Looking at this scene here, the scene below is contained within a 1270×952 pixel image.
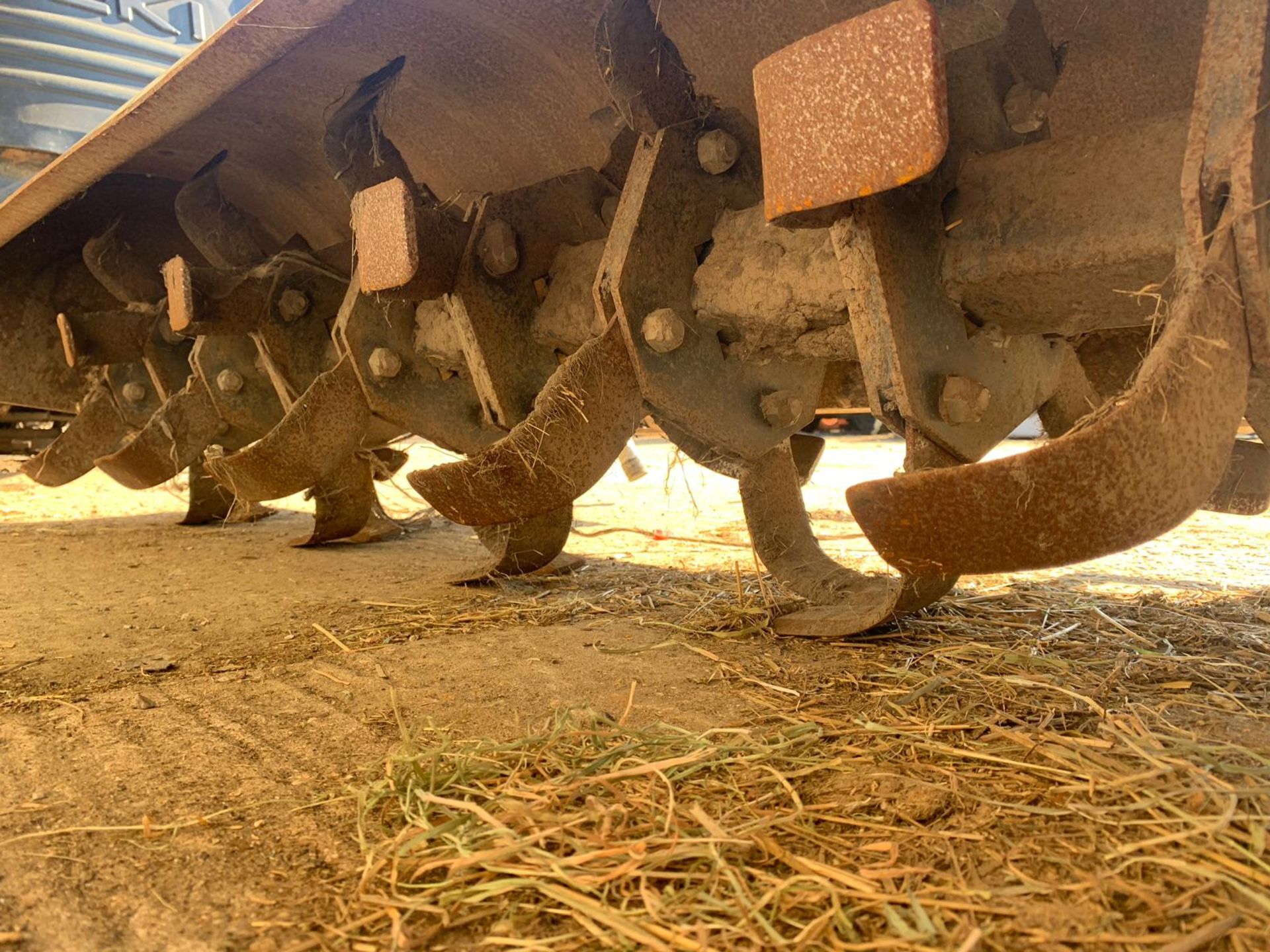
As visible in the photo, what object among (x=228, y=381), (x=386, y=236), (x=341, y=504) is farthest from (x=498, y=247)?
(x=341, y=504)

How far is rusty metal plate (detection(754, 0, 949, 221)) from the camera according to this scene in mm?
1127

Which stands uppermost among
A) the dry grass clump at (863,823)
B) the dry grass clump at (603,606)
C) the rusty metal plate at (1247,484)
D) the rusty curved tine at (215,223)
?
the rusty curved tine at (215,223)

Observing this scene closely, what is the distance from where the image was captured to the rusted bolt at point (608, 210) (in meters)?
2.31

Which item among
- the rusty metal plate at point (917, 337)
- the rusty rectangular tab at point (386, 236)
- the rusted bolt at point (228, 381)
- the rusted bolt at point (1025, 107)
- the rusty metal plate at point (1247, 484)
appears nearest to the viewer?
the rusty metal plate at point (917, 337)

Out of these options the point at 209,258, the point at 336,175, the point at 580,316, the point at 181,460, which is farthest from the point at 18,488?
A: the point at 580,316

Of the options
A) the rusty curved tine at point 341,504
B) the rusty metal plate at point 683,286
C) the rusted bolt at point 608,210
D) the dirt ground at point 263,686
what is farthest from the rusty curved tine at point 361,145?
the rusty curved tine at point 341,504

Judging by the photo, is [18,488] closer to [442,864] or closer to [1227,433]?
[442,864]

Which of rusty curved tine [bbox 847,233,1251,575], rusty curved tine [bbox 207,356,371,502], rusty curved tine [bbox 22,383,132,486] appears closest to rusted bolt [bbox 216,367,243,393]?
rusty curved tine [bbox 207,356,371,502]

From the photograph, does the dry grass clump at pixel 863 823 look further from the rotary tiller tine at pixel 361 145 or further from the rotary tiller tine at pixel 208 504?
the rotary tiller tine at pixel 208 504

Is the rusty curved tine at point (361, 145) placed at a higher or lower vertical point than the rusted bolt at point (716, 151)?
higher

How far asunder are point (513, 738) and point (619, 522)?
3.04 meters

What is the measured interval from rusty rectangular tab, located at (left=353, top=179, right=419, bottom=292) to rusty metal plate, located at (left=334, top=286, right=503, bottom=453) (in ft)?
1.37

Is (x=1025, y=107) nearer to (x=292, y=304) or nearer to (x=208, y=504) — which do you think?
(x=292, y=304)

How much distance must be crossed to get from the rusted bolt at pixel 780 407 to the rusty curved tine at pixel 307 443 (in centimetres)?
108
